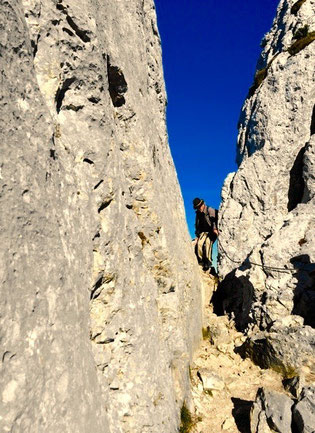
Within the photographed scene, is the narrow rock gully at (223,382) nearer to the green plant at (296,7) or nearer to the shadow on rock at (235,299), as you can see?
the shadow on rock at (235,299)

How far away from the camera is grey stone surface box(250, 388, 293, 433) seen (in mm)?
7926

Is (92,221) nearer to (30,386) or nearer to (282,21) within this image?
(30,386)

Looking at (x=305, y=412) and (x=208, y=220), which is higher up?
(x=208, y=220)

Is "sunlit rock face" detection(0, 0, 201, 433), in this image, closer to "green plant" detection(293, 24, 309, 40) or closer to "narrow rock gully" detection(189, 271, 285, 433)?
"narrow rock gully" detection(189, 271, 285, 433)

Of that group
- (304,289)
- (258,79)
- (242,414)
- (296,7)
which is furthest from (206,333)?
(296,7)

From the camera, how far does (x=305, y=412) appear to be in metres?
7.84

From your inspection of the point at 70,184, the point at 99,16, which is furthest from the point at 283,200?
the point at 70,184

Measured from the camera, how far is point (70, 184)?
5398mm

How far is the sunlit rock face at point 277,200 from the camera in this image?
14.9 meters

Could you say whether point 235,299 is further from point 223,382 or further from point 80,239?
point 80,239

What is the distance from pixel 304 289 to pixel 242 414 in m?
7.38

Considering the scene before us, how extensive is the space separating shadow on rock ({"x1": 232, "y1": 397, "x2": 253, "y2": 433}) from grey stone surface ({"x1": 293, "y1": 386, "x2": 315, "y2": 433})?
1.62 m

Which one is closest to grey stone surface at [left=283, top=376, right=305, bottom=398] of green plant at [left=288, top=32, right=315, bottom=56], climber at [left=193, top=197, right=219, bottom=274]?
climber at [left=193, top=197, right=219, bottom=274]

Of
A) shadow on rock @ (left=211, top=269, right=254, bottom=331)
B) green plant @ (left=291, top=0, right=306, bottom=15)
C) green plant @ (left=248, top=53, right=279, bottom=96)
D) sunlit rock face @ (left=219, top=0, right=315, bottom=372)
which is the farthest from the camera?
green plant @ (left=291, top=0, right=306, bottom=15)
